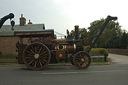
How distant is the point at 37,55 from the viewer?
409 inches

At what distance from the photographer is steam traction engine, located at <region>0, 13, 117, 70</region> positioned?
34.0 feet

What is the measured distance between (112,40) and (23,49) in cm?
3644

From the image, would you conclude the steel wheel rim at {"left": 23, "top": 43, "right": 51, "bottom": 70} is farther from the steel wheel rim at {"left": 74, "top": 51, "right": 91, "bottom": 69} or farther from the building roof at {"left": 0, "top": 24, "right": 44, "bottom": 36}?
the building roof at {"left": 0, "top": 24, "right": 44, "bottom": 36}

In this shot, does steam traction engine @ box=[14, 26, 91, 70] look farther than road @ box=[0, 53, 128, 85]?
Yes

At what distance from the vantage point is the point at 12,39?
77.7 feet

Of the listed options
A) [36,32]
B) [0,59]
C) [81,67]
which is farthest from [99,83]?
[0,59]

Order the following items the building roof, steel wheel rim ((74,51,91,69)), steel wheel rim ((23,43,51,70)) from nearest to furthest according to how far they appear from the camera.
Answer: steel wheel rim ((23,43,51,70)) → steel wheel rim ((74,51,91,69)) → the building roof

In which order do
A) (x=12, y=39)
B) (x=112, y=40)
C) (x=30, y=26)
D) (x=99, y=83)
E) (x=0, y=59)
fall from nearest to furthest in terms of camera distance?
(x=99, y=83) → (x=0, y=59) → (x=12, y=39) → (x=30, y=26) → (x=112, y=40)

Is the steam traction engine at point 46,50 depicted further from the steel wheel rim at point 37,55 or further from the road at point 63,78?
the road at point 63,78

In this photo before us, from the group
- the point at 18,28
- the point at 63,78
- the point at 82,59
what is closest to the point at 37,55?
the point at 82,59

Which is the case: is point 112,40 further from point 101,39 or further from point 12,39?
point 12,39

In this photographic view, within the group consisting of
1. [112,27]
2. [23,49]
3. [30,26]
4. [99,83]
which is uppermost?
[112,27]

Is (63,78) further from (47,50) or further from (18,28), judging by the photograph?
(18,28)

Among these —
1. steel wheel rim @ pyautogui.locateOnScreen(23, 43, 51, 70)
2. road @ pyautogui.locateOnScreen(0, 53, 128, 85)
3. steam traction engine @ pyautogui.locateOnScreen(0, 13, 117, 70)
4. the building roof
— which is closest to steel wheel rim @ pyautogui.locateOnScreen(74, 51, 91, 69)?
steam traction engine @ pyautogui.locateOnScreen(0, 13, 117, 70)
